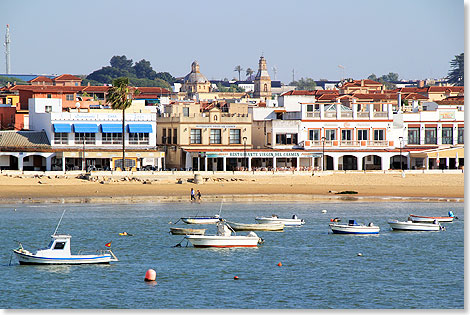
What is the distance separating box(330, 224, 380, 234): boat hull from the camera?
65400 mm

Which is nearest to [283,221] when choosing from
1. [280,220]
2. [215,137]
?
[280,220]

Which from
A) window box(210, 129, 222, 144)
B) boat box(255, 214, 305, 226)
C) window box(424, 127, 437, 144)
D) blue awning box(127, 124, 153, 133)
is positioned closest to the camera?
boat box(255, 214, 305, 226)

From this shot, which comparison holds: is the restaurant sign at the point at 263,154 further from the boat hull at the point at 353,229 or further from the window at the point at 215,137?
the boat hull at the point at 353,229

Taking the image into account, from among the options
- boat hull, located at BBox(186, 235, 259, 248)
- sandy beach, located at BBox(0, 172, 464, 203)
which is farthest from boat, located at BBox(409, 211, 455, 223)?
sandy beach, located at BBox(0, 172, 464, 203)

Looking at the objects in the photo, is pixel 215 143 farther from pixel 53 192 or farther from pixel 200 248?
pixel 200 248

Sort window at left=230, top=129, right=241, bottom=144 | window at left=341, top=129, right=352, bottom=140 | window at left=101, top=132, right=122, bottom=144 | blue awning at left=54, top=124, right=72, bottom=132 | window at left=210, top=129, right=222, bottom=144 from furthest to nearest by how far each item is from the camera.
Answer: window at left=341, top=129, right=352, bottom=140, window at left=230, top=129, right=241, bottom=144, window at left=210, top=129, right=222, bottom=144, window at left=101, top=132, right=122, bottom=144, blue awning at left=54, top=124, right=72, bottom=132

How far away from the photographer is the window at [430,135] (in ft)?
378

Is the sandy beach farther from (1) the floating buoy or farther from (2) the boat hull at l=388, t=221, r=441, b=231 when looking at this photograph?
(1) the floating buoy

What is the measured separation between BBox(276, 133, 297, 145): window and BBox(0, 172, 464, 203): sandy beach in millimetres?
9391

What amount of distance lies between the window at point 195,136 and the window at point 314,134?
13137 mm

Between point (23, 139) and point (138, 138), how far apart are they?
41.9ft

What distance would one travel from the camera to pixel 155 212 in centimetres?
7781

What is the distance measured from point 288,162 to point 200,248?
50.6 meters

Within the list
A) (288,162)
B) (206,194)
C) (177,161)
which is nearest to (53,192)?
(206,194)
